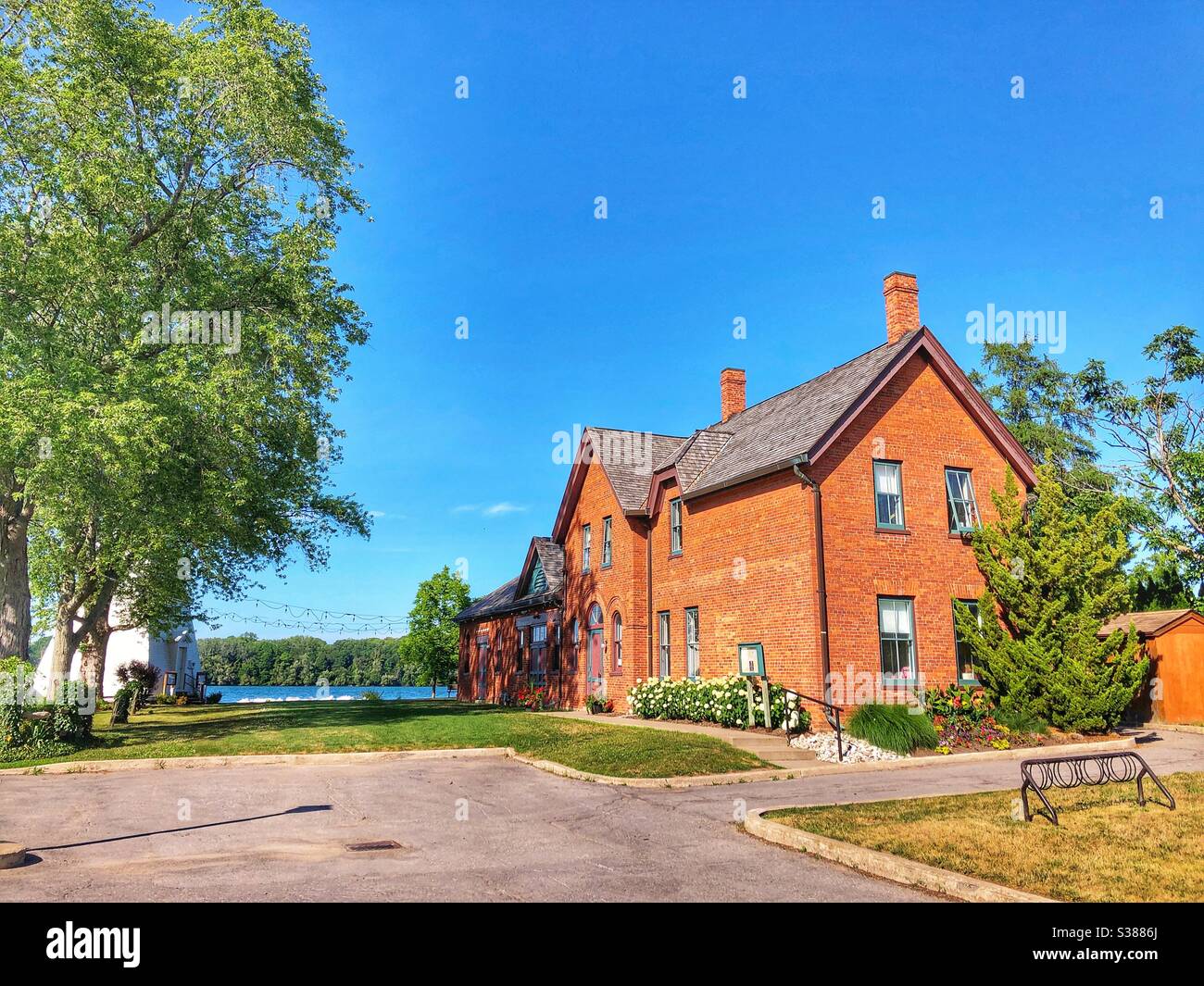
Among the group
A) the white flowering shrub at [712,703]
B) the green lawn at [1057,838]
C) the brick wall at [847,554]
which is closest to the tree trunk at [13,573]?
the white flowering shrub at [712,703]

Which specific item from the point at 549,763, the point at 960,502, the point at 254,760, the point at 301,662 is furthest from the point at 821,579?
the point at 301,662

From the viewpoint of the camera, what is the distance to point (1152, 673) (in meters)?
24.2

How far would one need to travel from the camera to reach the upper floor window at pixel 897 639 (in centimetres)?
1977

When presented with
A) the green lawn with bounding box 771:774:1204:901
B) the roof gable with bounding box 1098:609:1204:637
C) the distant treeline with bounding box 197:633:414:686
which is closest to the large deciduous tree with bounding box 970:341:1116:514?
the roof gable with bounding box 1098:609:1204:637

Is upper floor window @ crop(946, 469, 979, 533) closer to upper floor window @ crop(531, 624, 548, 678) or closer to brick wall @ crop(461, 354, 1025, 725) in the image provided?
brick wall @ crop(461, 354, 1025, 725)

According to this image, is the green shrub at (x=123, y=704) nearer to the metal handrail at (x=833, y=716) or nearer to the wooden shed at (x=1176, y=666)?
the metal handrail at (x=833, y=716)

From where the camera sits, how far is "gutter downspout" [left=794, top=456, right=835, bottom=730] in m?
18.7

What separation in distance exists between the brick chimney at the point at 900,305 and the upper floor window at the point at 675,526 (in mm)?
7829

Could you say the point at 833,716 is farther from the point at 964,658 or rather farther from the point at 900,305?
Result: the point at 900,305
